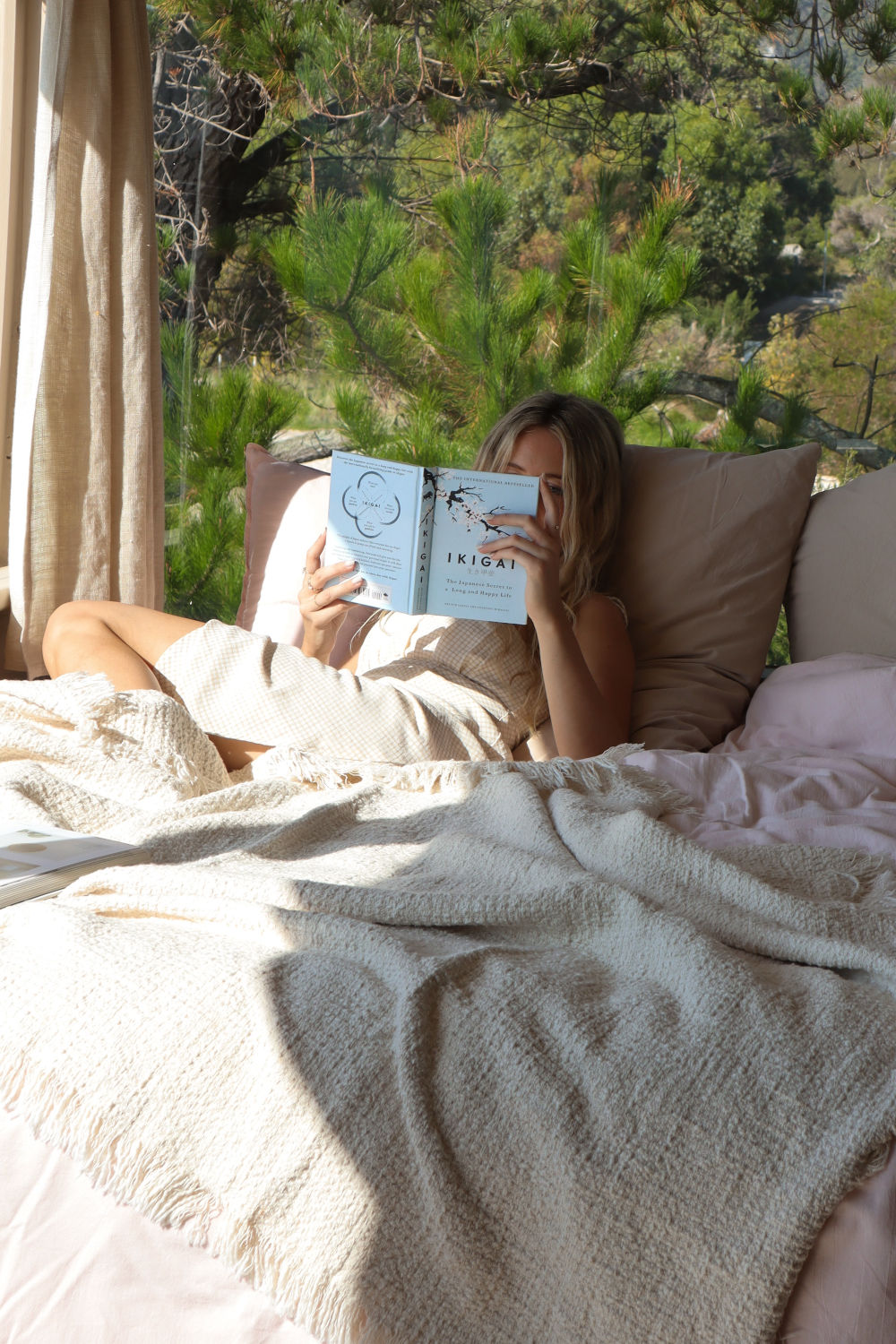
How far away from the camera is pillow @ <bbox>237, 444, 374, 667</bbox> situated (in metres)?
1.97

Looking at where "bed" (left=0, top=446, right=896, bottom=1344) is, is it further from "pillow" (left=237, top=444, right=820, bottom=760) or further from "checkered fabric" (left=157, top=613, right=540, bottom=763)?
"pillow" (left=237, top=444, right=820, bottom=760)

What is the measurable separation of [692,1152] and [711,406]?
2.31 metres

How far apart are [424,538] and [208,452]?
1.52 metres

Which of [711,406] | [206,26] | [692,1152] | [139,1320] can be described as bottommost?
[139,1320]

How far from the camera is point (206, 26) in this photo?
280 centimetres

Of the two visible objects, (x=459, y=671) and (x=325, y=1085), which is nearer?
(x=325, y=1085)

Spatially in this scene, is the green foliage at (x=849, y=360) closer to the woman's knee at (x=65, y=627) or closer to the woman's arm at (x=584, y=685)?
the woman's arm at (x=584, y=685)

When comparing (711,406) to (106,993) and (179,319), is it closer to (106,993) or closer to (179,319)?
(179,319)

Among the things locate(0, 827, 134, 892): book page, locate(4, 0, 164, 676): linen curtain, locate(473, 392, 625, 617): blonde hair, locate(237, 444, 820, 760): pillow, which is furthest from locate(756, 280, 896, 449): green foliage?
locate(0, 827, 134, 892): book page

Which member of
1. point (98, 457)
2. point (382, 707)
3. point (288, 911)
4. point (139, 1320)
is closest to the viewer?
point (139, 1320)

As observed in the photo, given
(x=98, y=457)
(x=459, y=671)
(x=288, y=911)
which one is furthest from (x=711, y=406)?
(x=288, y=911)

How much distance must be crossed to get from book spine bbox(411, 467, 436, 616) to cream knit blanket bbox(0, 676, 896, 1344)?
2.18 feet

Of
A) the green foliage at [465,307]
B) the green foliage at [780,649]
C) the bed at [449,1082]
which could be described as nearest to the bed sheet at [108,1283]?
the bed at [449,1082]

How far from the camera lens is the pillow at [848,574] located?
5.59 feet
